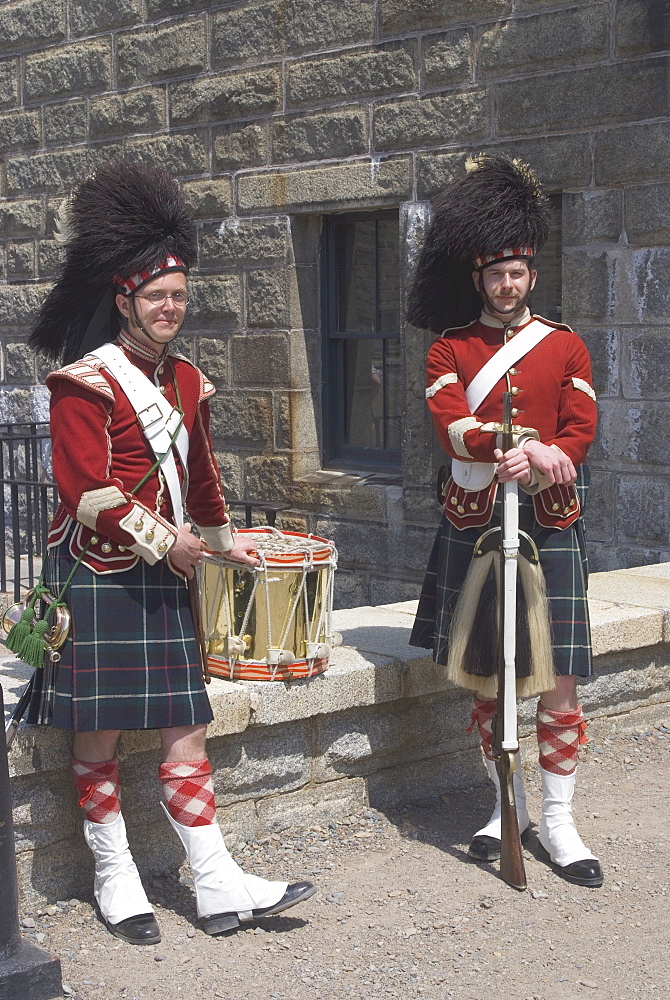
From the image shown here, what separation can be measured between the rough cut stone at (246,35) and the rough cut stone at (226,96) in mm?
101

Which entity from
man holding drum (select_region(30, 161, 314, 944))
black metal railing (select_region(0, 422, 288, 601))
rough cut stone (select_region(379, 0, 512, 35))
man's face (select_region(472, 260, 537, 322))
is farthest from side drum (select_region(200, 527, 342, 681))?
black metal railing (select_region(0, 422, 288, 601))

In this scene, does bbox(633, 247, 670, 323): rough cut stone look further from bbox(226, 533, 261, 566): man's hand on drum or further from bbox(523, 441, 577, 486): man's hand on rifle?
bbox(226, 533, 261, 566): man's hand on drum

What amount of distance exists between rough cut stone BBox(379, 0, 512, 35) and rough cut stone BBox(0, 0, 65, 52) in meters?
2.92

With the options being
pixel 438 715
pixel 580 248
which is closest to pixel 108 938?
pixel 438 715

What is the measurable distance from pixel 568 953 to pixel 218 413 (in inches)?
222

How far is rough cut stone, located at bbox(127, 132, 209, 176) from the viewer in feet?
28.2

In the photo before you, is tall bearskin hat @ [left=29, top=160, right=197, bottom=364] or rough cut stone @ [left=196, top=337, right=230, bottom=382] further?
rough cut stone @ [left=196, top=337, right=230, bottom=382]

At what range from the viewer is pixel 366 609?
217 inches

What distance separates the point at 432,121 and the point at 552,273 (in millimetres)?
1112

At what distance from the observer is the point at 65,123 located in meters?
9.53

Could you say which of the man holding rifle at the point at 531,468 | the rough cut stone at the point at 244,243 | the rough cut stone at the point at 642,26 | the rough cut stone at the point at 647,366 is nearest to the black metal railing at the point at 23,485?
the rough cut stone at the point at 244,243

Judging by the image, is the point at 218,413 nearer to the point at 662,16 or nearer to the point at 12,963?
the point at 662,16

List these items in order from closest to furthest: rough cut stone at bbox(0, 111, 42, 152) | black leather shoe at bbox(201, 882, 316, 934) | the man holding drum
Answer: the man holding drum
black leather shoe at bbox(201, 882, 316, 934)
rough cut stone at bbox(0, 111, 42, 152)

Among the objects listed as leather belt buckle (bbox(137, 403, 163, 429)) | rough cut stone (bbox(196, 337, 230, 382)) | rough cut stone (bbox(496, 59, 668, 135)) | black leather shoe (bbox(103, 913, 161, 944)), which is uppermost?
rough cut stone (bbox(496, 59, 668, 135))
